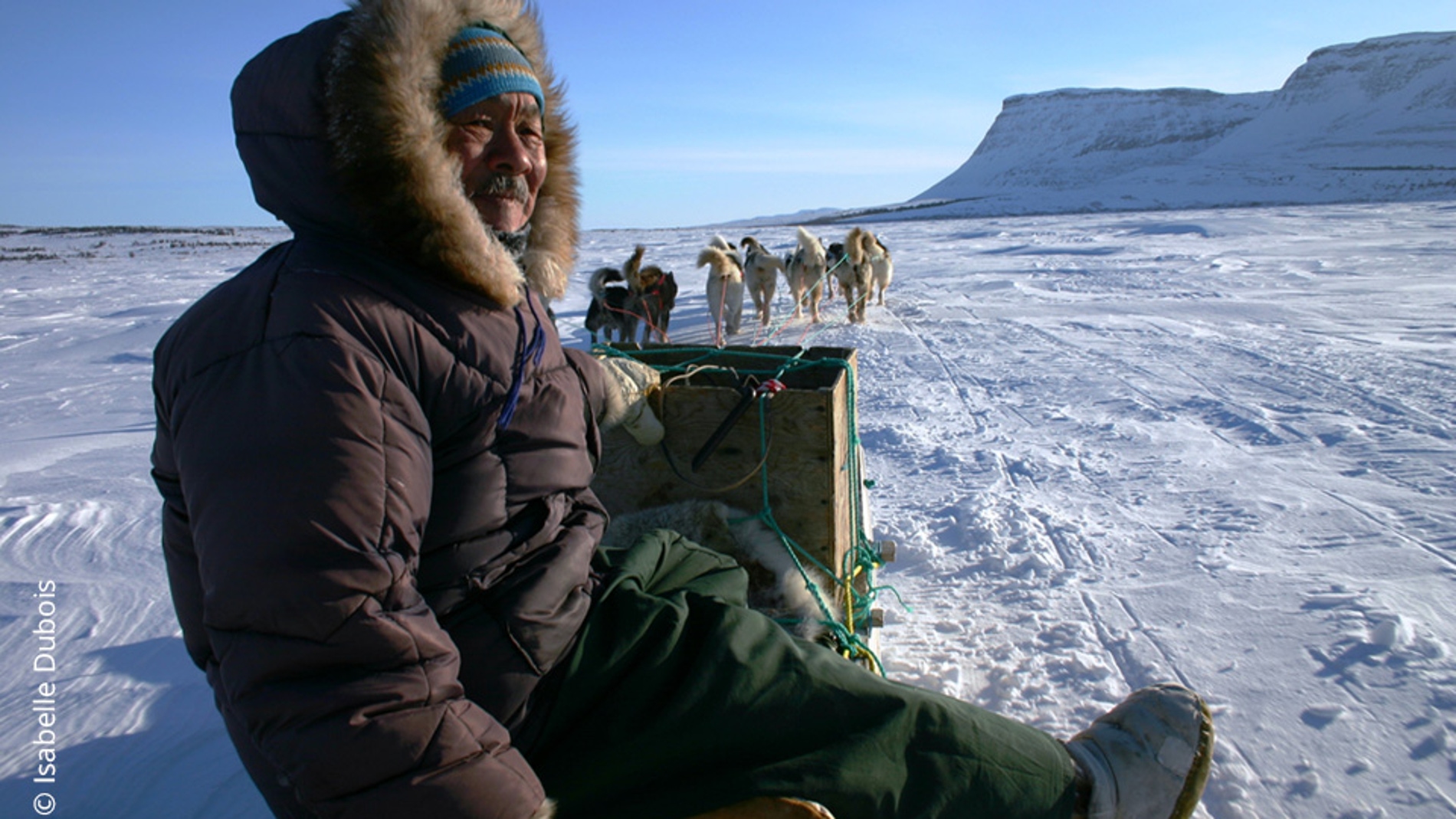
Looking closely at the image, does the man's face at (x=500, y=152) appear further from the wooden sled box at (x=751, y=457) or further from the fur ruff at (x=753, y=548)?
the fur ruff at (x=753, y=548)

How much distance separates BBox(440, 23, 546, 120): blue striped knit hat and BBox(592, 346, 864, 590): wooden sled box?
39.9 inches

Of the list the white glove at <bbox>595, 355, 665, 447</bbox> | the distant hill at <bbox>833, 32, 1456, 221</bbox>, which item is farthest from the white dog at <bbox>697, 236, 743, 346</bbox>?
the distant hill at <bbox>833, 32, 1456, 221</bbox>

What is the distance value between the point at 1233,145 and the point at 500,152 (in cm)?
7822

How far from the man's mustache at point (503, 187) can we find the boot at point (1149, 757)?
1.34 m

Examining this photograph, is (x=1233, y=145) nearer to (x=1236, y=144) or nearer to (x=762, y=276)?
(x=1236, y=144)

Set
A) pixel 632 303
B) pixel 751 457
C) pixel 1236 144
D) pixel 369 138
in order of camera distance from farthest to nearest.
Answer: pixel 1236 144 → pixel 632 303 → pixel 751 457 → pixel 369 138

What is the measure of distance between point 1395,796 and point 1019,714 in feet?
2.49

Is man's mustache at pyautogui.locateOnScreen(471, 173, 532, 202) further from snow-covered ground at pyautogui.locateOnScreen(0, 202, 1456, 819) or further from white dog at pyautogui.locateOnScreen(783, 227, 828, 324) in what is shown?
white dog at pyautogui.locateOnScreen(783, 227, 828, 324)

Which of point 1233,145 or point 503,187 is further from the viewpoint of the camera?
point 1233,145

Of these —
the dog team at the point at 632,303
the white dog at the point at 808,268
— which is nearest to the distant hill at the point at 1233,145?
the white dog at the point at 808,268

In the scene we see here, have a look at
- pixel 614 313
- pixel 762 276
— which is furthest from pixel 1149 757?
pixel 762 276

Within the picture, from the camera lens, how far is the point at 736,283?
963 cm

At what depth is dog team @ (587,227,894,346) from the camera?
27.2ft

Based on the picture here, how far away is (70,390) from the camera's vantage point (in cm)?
634
